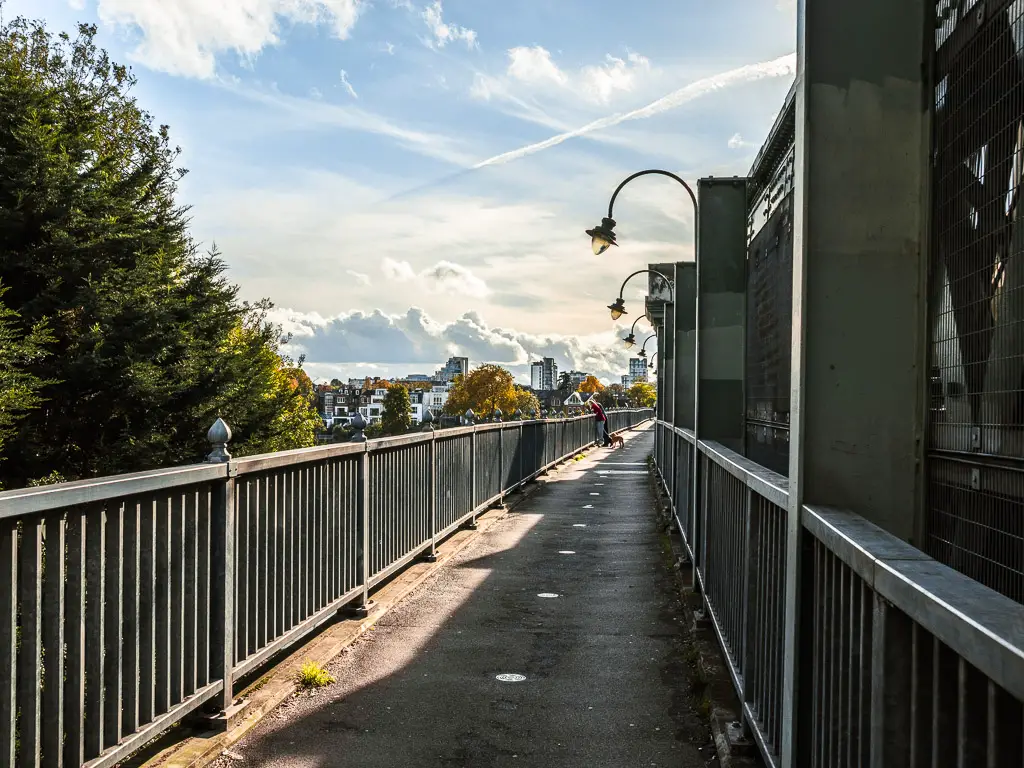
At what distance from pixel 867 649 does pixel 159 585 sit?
304 centimetres

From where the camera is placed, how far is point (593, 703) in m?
5.32

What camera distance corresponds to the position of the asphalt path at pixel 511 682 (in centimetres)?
454

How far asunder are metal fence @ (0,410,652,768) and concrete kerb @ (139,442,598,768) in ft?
0.60

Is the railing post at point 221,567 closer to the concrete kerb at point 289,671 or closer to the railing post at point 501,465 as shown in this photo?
the concrete kerb at point 289,671

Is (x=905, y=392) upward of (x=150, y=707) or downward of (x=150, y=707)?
upward

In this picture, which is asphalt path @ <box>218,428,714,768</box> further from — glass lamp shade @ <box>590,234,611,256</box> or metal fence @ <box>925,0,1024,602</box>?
glass lamp shade @ <box>590,234,611,256</box>

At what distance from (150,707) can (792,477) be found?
9.42ft

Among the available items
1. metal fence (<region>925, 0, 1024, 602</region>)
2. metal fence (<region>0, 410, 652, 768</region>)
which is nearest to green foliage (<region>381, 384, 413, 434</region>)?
metal fence (<region>0, 410, 652, 768</region>)

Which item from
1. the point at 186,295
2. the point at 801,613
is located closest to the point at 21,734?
the point at 801,613

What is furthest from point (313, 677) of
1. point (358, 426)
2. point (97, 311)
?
point (97, 311)

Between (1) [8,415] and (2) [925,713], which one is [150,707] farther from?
(1) [8,415]

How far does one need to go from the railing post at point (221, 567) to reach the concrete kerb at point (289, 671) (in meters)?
0.24

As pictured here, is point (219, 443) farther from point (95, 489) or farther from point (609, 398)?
point (609, 398)

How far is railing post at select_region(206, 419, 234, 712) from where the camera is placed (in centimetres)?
459
